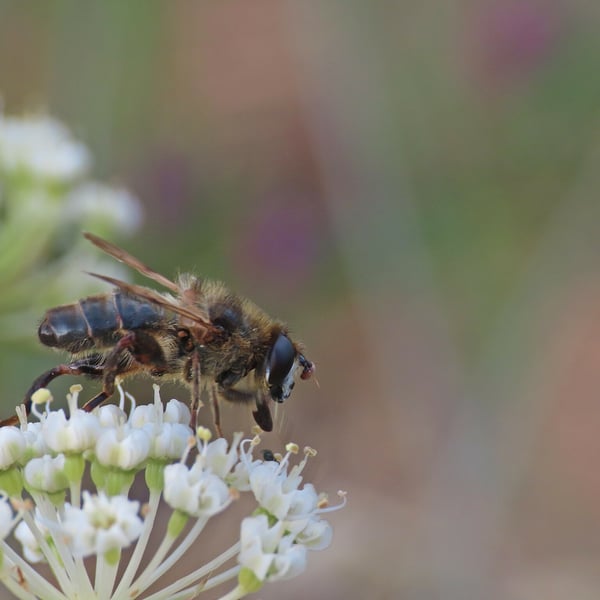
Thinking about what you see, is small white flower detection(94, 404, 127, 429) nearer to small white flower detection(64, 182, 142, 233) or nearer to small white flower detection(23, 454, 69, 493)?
small white flower detection(23, 454, 69, 493)

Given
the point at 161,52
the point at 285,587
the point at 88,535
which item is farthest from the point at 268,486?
the point at 161,52

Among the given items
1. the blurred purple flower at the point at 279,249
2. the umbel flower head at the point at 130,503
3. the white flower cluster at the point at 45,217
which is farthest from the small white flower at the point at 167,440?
the blurred purple flower at the point at 279,249

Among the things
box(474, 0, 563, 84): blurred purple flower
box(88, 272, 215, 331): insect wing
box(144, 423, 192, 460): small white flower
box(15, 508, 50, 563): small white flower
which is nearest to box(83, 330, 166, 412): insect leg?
box(88, 272, 215, 331): insect wing

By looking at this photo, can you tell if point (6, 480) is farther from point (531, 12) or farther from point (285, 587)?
point (531, 12)

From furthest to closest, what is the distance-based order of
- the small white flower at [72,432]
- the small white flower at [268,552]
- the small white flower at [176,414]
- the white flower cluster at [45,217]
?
the white flower cluster at [45,217] → the small white flower at [176,414] → the small white flower at [72,432] → the small white flower at [268,552]

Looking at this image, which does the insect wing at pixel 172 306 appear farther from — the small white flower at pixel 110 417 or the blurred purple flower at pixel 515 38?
the blurred purple flower at pixel 515 38

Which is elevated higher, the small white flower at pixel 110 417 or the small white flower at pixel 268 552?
the small white flower at pixel 110 417
